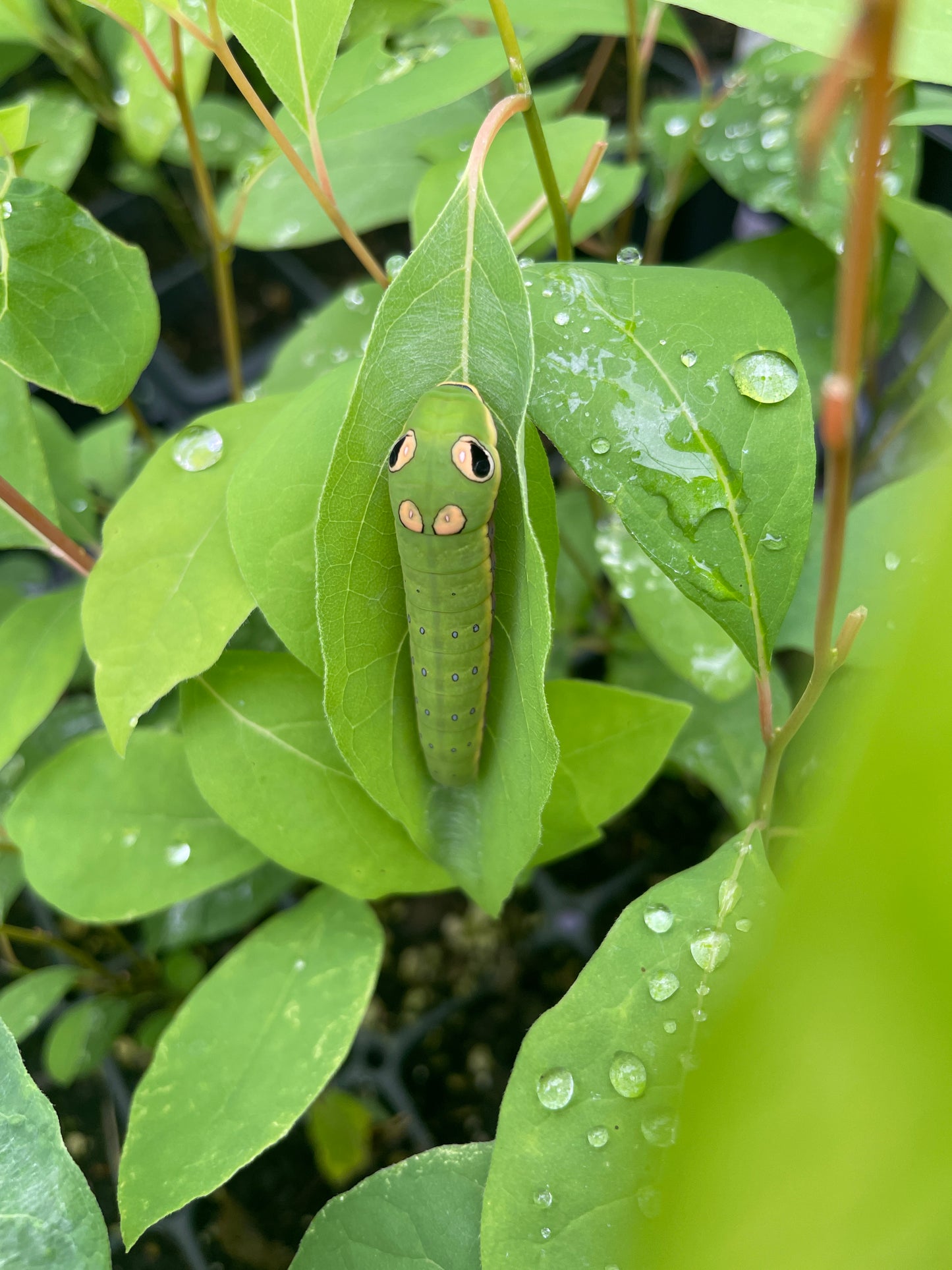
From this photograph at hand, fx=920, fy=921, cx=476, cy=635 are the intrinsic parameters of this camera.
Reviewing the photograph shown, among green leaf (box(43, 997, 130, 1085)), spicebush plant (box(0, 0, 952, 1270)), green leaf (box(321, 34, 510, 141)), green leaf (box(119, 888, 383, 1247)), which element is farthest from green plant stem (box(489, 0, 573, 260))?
green leaf (box(43, 997, 130, 1085))

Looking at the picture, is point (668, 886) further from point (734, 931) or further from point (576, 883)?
point (576, 883)

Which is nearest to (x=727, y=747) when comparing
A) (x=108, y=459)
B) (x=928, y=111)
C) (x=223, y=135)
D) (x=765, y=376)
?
(x=765, y=376)

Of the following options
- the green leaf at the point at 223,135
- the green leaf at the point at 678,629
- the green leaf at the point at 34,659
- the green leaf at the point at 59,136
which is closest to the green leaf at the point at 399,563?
the green leaf at the point at 678,629

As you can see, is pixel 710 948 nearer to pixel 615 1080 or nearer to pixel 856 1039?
pixel 615 1080

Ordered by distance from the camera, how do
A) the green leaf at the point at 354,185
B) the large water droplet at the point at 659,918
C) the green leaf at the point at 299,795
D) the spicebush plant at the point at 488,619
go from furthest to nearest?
the green leaf at the point at 354,185
the green leaf at the point at 299,795
the large water droplet at the point at 659,918
the spicebush plant at the point at 488,619

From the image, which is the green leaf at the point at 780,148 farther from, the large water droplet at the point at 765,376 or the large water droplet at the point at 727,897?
the large water droplet at the point at 727,897

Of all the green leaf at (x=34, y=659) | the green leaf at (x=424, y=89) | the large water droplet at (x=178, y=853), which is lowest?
the large water droplet at (x=178, y=853)
